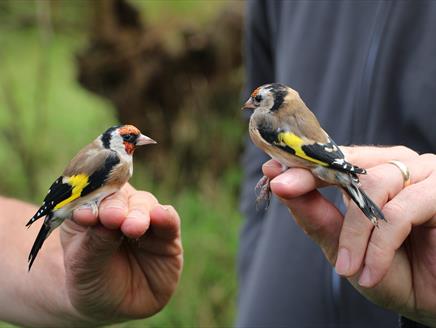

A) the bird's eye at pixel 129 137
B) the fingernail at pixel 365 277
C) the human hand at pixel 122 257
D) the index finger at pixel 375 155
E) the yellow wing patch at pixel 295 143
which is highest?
the index finger at pixel 375 155

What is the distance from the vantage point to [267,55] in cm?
343

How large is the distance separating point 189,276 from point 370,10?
10.2 feet

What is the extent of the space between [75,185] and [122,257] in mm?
308

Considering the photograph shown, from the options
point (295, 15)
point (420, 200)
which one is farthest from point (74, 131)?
point (420, 200)

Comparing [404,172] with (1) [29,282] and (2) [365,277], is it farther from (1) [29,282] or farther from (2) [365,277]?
(1) [29,282]

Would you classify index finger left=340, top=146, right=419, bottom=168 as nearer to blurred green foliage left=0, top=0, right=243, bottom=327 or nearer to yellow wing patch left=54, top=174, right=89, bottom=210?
yellow wing patch left=54, top=174, right=89, bottom=210

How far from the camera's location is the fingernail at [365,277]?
1.72 m

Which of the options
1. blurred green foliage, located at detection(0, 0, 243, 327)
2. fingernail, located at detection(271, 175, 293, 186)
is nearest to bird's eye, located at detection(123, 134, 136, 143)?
fingernail, located at detection(271, 175, 293, 186)

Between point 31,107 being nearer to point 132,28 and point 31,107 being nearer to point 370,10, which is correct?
point 132,28

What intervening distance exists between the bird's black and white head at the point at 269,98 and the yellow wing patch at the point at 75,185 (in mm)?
587

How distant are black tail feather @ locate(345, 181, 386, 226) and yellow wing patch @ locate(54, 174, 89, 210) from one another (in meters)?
0.86

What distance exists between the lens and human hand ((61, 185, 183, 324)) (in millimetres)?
1945

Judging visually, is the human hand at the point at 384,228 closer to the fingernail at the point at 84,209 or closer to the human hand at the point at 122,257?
the human hand at the point at 122,257

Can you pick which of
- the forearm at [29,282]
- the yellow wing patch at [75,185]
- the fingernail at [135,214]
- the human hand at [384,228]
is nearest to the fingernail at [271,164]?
the human hand at [384,228]
